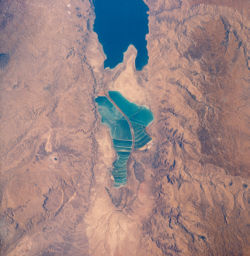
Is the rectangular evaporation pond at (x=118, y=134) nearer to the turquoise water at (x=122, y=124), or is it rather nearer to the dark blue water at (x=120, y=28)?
the turquoise water at (x=122, y=124)

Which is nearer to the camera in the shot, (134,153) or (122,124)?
(134,153)

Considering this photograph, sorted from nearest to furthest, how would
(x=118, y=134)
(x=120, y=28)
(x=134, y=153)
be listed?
(x=134, y=153)
(x=118, y=134)
(x=120, y=28)

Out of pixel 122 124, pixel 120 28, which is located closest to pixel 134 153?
pixel 122 124

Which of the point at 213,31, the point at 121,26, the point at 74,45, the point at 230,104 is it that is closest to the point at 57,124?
the point at 74,45

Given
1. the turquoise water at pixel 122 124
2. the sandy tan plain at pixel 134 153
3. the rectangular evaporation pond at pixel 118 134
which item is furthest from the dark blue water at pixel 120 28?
the rectangular evaporation pond at pixel 118 134

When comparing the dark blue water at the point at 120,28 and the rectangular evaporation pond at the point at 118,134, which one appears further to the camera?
the dark blue water at the point at 120,28

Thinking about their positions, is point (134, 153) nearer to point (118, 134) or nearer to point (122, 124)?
point (118, 134)

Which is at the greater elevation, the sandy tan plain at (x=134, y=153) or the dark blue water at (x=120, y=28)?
the dark blue water at (x=120, y=28)
